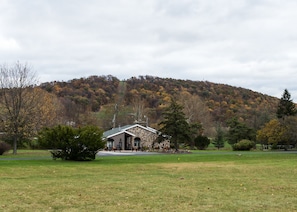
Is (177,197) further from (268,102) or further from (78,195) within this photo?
(268,102)

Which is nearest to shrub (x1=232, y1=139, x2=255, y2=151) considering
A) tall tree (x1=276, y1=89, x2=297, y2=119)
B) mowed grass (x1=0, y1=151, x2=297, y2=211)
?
tall tree (x1=276, y1=89, x2=297, y2=119)

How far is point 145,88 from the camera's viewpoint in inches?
3807

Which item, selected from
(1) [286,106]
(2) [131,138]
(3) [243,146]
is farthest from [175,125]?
(1) [286,106]

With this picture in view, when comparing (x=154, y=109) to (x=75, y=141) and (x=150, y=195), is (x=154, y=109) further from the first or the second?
(x=150, y=195)

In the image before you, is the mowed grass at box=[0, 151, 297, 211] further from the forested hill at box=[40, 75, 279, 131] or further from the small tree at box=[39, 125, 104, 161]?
the forested hill at box=[40, 75, 279, 131]

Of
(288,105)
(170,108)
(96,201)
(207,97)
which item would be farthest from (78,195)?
(207,97)

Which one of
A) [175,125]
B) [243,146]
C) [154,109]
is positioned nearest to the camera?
[175,125]

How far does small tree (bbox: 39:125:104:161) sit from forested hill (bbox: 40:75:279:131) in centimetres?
4884

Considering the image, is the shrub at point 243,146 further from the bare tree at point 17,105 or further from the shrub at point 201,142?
the bare tree at point 17,105

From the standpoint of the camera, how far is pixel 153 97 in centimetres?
9100

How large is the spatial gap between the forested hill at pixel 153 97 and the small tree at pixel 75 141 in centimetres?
4884

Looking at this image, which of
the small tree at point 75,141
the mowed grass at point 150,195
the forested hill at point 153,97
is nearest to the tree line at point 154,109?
the forested hill at point 153,97

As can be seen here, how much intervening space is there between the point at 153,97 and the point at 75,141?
6710 centimetres

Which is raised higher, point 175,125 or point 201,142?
point 175,125
